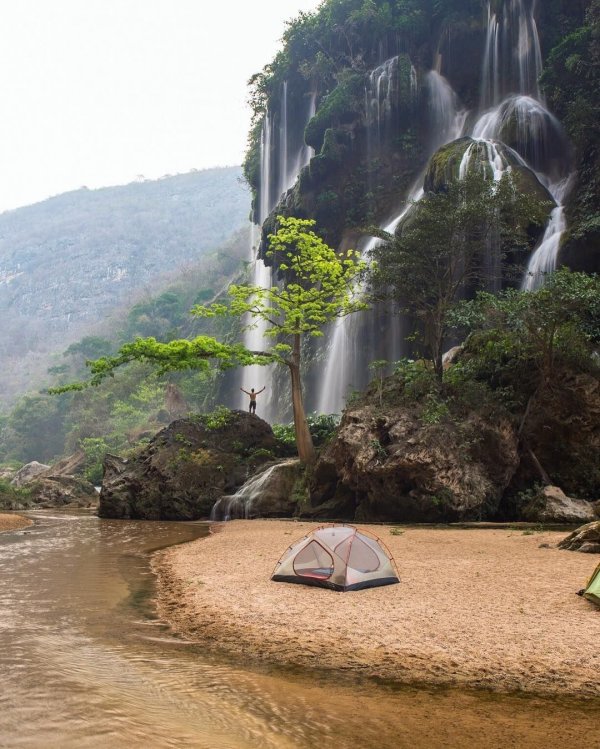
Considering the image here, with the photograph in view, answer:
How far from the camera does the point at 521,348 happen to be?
21.1 metres

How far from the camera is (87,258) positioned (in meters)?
165

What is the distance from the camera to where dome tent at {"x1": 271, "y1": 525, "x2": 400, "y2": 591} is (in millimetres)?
10109

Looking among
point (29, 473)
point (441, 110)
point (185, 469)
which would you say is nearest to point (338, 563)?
point (185, 469)

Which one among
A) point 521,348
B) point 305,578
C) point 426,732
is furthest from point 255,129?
point 426,732

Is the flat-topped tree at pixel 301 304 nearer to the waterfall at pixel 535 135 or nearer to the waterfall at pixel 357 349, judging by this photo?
the waterfall at pixel 357 349

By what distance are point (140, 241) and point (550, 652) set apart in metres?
177

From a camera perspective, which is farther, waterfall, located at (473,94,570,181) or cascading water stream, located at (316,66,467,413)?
cascading water stream, located at (316,66,467,413)

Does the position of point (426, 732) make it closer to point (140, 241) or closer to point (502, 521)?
point (502, 521)

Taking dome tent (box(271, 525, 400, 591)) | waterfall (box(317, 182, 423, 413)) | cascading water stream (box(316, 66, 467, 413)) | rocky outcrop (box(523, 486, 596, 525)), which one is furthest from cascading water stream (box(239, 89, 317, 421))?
dome tent (box(271, 525, 400, 591))

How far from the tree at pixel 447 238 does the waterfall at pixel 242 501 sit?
26.0ft

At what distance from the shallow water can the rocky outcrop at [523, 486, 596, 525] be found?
1340 cm

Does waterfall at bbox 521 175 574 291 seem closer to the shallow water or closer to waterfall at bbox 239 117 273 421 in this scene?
the shallow water

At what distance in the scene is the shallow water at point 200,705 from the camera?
483 cm

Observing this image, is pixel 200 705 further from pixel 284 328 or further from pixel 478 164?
pixel 478 164
